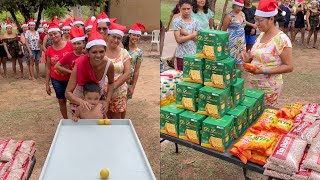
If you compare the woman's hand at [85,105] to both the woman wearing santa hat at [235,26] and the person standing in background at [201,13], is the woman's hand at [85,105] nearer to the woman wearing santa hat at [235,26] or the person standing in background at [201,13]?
the person standing in background at [201,13]

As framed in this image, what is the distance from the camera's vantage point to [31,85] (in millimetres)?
5898

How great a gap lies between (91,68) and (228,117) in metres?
0.87

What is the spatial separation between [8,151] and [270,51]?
154 cm

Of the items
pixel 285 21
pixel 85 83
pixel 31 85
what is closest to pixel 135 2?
pixel 31 85

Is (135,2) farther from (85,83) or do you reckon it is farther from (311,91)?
(85,83)

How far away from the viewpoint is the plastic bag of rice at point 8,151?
191 cm

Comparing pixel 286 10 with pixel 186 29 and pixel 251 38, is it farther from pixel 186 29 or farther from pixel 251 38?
pixel 186 29

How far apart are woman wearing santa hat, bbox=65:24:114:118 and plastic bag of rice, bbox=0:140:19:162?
0.42m

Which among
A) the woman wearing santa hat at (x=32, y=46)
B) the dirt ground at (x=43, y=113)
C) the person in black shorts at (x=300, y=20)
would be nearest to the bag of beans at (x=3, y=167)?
the dirt ground at (x=43, y=113)

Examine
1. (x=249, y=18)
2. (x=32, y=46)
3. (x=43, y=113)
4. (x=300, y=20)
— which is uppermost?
(x=249, y=18)

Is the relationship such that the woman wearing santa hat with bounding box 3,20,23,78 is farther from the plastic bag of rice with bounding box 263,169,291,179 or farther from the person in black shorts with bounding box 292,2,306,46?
the plastic bag of rice with bounding box 263,169,291,179

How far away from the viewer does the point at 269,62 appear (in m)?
2.19

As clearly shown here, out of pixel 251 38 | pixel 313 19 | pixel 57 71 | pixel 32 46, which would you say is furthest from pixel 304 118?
pixel 313 19

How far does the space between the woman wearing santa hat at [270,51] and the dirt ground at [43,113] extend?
87 cm
